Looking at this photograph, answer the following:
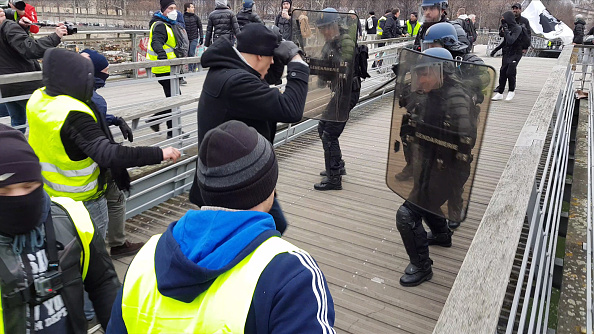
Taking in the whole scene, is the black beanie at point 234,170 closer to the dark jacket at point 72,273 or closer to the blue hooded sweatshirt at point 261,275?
the blue hooded sweatshirt at point 261,275

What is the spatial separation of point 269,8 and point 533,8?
79.8ft

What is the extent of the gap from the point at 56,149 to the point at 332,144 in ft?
10.4

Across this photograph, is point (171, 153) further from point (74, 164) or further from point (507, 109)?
point (507, 109)

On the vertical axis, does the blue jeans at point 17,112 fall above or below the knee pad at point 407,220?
above

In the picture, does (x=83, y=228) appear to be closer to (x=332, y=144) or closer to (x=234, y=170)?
(x=234, y=170)

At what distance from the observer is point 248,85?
280 centimetres

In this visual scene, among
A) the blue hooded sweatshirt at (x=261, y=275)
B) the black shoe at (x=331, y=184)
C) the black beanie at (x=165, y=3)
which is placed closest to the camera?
the blue hooded sweatshirt at (x=261, y=275)

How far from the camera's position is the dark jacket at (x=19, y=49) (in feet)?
16.0

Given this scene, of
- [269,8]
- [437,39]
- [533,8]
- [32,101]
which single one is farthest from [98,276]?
[269,8]

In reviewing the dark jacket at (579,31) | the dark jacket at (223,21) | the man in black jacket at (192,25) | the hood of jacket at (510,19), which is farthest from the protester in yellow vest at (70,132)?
the dark jacket at (579,31)

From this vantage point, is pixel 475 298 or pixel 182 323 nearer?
pixel 182 323

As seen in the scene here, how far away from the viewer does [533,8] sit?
24.6 metres

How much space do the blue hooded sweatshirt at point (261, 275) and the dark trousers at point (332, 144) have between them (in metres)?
4.16

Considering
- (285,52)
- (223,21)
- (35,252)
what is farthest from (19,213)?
(223,21)
